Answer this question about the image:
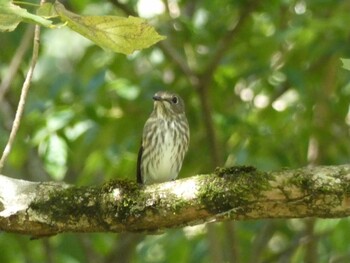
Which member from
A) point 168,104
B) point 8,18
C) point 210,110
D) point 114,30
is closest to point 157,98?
point 168,104

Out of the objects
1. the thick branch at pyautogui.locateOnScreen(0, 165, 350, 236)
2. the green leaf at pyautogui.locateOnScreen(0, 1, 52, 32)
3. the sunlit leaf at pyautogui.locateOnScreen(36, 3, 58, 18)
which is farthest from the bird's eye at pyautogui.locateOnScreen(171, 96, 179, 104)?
the green leaf at pyautogui.locateOnScreen(0, 1, 52, 32)

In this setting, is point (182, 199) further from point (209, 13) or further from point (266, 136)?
point (209, 13)

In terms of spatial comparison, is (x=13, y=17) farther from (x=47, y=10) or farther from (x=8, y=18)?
(x=47, y=10)

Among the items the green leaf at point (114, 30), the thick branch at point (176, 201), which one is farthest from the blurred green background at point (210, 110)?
the green leaf at point (114, 30)

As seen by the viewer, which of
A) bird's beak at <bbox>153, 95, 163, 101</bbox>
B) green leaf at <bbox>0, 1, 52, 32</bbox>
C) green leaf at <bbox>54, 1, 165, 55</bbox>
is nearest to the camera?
green leaf at <bbox>0, 1, 52, 32</bbox>

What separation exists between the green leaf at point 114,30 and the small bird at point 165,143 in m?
3.06

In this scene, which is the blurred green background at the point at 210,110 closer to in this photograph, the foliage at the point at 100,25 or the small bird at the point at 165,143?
the small bird at the point at 165,143

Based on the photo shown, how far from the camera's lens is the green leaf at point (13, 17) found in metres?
2.52

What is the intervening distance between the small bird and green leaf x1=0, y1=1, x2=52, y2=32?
A: 10.8ft

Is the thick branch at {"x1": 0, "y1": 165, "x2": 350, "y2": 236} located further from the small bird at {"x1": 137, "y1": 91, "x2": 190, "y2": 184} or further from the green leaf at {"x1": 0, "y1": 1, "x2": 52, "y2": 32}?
the small bird at {"x1": 137, "y1": 91, "x2": 190, "y2": 184}

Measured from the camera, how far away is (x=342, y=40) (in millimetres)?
5602

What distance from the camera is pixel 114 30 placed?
2.74m

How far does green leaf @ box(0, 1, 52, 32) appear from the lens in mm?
2518

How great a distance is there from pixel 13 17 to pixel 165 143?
3.53 m
